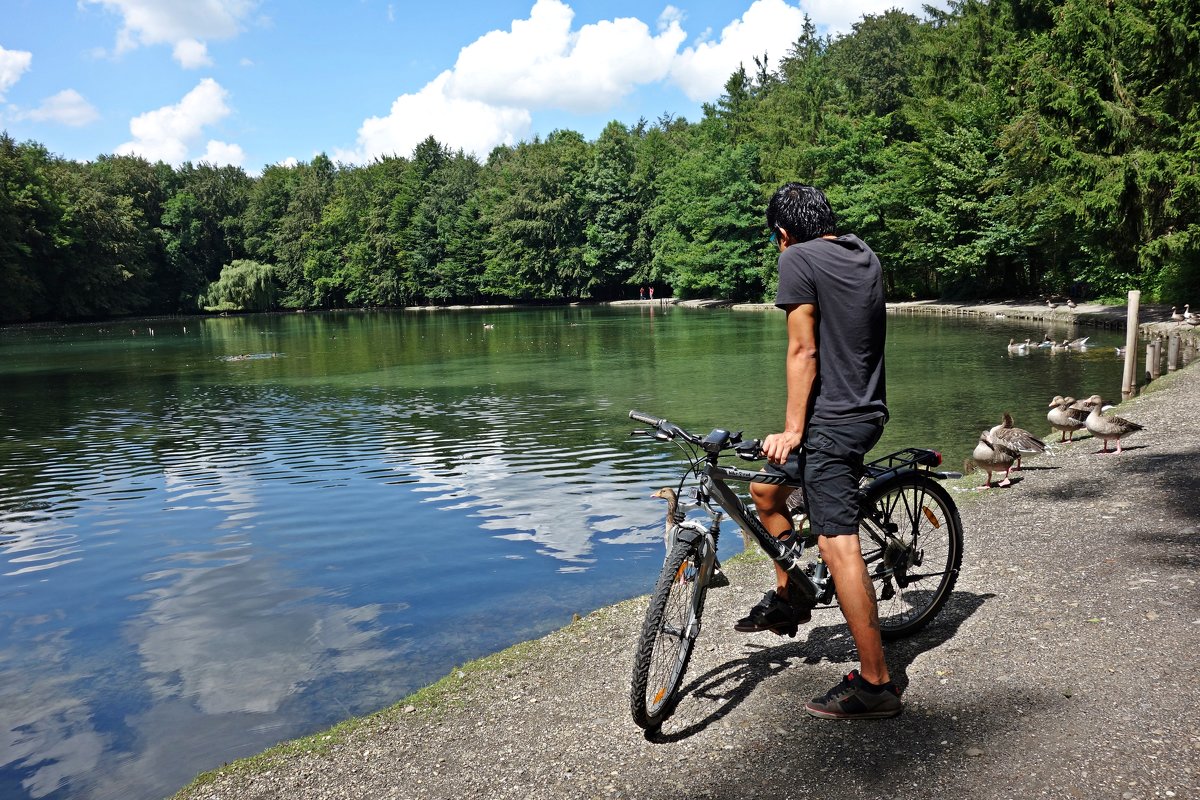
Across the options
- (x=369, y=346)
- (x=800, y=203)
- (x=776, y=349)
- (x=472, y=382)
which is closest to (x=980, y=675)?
(x=800, y=203)

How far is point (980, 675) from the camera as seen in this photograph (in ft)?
14.2

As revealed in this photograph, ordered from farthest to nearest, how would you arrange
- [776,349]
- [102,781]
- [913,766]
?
[776,349]
[102,781]
[913,766]

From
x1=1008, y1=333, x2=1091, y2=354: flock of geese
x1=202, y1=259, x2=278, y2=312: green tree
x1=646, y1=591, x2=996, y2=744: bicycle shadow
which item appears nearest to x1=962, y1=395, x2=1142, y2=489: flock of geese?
x1=646, y1=591, x2=996, y2=744: bicycle shadow

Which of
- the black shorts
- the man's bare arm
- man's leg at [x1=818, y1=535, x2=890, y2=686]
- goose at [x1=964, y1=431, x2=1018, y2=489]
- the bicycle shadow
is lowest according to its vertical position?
the bicycle shadow

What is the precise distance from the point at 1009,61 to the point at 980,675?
1667 inches

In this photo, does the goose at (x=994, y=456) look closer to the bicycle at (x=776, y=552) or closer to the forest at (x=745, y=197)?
the bicycle at (x=776, y=552)

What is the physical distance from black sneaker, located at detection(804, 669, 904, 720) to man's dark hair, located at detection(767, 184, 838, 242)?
1987 millimetres

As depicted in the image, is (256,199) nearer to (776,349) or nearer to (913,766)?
(776,349)

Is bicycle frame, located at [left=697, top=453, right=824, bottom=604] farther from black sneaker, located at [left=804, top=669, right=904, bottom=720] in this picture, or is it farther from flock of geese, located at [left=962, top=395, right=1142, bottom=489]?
flock of geese, located at [left=962, top=395, right=1142, bottom=489]

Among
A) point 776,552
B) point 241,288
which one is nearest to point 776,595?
point 776,552

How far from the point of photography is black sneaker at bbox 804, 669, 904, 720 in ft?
12.8

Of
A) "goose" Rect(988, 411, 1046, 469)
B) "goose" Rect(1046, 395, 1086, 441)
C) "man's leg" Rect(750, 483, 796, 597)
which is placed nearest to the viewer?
"man's leg" Rect(750, 483, 796, 597)

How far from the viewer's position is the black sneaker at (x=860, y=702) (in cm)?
390

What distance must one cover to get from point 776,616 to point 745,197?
63624 mm
